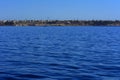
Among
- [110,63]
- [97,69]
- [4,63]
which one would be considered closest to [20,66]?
[4,63]

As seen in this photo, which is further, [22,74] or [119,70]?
[119,70]

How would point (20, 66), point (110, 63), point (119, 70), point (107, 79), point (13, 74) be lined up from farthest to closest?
point (110, 63), point (20, 66), point (119, 70), point (13, 74), point (107, 79)

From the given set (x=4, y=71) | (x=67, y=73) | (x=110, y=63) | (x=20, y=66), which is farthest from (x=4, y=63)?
(x=110, y=63)

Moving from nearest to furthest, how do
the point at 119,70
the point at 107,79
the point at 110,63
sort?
1. the point at 107,79
2. the point at 119,70
3. the point at 110,63

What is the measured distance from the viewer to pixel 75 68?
27109 millimetres

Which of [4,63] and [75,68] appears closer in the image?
[75,68]

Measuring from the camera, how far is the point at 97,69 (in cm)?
2667

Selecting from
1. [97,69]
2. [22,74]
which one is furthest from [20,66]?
[97,69]

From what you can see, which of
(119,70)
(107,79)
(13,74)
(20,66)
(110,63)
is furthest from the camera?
(110,63)

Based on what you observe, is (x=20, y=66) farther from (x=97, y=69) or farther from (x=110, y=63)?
(x=110, y=63)

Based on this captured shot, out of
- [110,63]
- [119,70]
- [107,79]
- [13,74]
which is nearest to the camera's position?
[107,79]

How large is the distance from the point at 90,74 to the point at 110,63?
21.6 feet

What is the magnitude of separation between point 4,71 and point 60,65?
5692 mm

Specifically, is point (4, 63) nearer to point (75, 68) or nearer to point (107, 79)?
point (75, 68)
